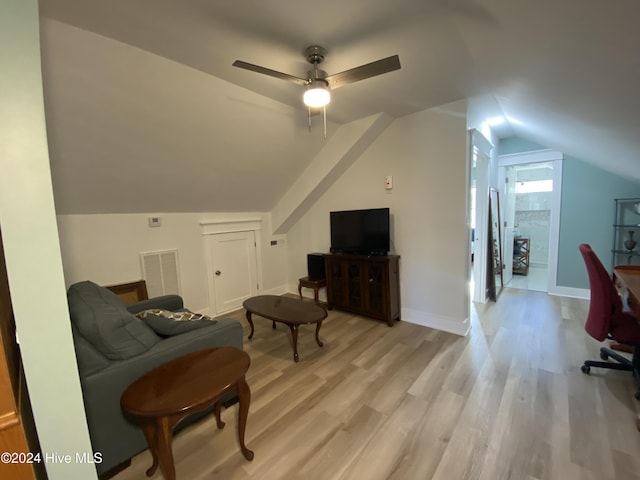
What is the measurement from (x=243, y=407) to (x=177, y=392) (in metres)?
0.40

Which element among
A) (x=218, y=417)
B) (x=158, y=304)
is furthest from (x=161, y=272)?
(x=218, y=417)

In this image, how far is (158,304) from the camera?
8.66 ft

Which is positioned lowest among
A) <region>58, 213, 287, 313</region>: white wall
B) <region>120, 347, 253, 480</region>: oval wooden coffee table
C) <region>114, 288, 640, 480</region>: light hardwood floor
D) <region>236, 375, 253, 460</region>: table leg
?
<region>114, 288, 640, 480</region>: light hardwood floor

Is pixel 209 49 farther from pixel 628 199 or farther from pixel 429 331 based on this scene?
pixel 628 199

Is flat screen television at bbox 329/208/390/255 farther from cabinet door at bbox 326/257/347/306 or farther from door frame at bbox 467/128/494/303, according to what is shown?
door frame at bbox 467/128/494/303

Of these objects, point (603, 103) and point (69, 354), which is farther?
point (603, 103)

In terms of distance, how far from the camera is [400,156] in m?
3.25

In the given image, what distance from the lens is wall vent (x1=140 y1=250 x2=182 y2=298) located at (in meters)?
3.19

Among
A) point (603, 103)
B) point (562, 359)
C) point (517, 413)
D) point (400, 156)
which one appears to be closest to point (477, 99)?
point (400, 156)

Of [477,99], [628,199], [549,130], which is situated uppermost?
[477,99]

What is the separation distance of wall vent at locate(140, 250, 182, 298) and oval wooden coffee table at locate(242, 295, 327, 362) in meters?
1.15

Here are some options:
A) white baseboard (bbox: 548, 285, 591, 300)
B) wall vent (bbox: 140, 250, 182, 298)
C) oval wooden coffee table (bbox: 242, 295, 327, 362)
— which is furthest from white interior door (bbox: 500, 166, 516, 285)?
wall vent (bbox: 140, 250, 182, 298)

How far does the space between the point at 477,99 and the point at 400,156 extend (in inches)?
36.7

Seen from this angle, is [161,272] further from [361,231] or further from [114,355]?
[361,231]
